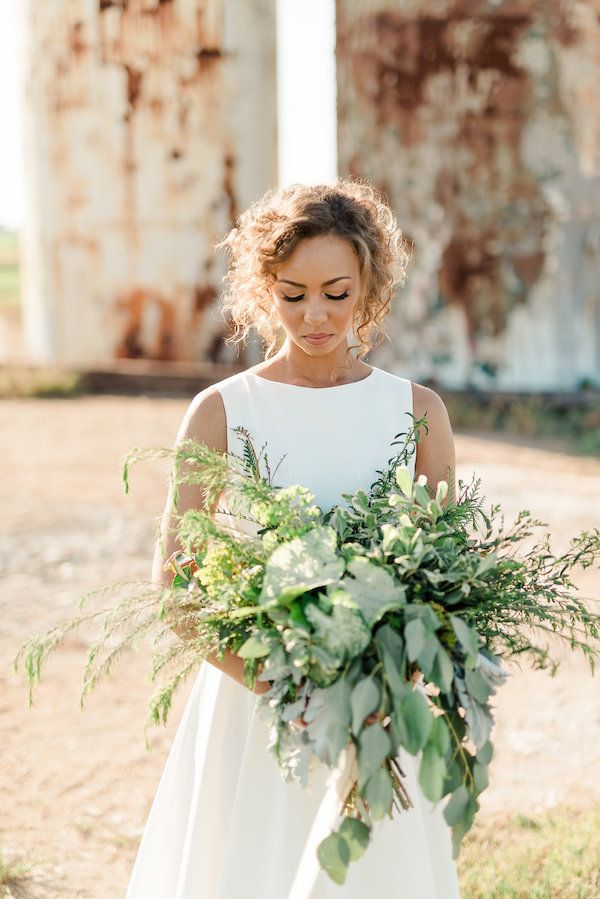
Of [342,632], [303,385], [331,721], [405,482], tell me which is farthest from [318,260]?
[331,721]

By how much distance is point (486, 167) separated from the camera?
774 centimetres

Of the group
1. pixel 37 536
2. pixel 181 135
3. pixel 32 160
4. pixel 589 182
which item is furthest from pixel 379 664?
pixel 32 160

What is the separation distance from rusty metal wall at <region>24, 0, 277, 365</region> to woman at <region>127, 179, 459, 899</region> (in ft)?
24.6

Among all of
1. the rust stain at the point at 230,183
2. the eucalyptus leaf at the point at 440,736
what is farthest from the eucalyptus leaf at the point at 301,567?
the rust stain at the point at 230,183

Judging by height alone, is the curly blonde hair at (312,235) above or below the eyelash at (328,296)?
above

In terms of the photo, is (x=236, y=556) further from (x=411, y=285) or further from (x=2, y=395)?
(x=2, y=395)

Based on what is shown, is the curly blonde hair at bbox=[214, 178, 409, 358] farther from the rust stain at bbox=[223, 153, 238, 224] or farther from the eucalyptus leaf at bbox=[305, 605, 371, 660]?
the rust stain at bbox=[223, 153, 238, 224]

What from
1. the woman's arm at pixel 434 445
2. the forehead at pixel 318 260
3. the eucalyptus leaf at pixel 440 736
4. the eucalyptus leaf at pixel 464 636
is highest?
the forehead at pixel 318 260

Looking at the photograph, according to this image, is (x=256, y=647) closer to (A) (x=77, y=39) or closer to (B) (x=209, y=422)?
(B) (x=209, y=422)

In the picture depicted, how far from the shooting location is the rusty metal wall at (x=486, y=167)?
739 cm

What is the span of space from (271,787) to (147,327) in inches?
321

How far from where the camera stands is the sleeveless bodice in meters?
1.94

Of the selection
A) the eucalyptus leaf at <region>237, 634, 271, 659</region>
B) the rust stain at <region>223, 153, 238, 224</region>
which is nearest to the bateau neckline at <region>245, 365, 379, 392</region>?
the eucalyptus leaf at <region>237, 634, 271, 659</region>

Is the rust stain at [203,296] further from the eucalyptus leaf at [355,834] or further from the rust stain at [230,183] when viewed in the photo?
the eucalyptus leaf at [355,834]
